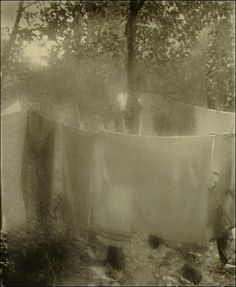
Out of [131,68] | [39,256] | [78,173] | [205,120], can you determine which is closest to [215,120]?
[205,120]

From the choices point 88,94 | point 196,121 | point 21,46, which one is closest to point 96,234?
point 88,94

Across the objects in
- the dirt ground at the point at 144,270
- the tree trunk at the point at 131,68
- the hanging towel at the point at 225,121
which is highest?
the tree trunk at the point at 131,68

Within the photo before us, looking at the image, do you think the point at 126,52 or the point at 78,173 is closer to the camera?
the point at 78,173

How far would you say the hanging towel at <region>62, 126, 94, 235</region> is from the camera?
114 inches

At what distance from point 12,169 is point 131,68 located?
142cm

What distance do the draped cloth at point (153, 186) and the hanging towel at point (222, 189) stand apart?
0.27 meters

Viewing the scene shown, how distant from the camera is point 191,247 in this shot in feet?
10.4

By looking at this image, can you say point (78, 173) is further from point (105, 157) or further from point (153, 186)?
point (153, 186)

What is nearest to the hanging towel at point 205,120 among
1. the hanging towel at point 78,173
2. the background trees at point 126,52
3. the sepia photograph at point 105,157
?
the background trees at point 126,52

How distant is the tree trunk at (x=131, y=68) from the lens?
3.56m

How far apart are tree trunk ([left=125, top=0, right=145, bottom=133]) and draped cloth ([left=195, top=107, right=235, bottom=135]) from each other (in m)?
0.88

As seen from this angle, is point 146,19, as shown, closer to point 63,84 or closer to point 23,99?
point 63,84

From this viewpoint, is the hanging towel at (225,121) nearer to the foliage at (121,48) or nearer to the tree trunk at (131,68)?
the foliage at (121,48)

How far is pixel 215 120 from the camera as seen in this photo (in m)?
4.29
